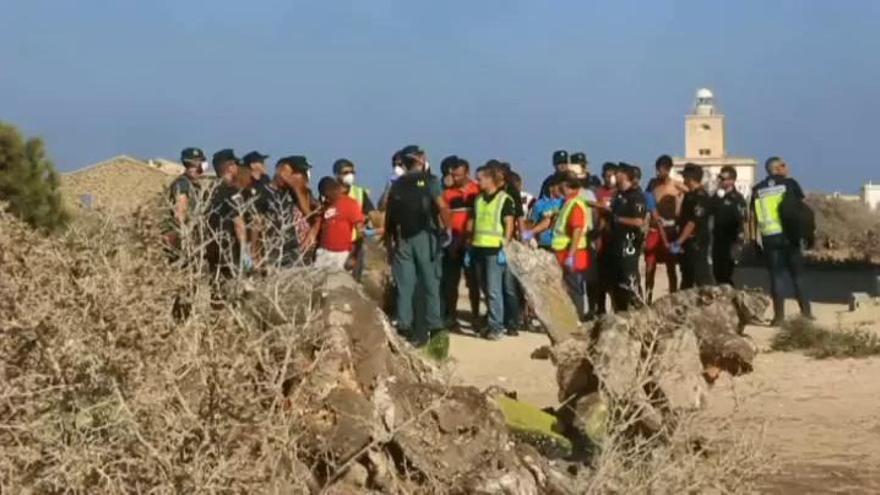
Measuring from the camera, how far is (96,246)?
5711 millimetres

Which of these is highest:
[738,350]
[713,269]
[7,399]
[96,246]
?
[96,246]

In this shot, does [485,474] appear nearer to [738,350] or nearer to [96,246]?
[96,246]

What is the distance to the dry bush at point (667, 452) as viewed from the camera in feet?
19.7

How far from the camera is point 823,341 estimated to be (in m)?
14.2

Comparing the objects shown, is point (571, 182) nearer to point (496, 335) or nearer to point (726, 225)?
point (496, 335)

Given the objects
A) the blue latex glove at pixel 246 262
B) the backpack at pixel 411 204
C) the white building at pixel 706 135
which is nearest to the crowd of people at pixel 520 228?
the backpack at pixel 411 204

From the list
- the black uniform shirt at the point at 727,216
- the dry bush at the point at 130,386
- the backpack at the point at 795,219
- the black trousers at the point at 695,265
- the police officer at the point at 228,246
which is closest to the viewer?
the dry bush at the point at 130,386

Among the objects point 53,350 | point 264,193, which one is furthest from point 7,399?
point 264,193

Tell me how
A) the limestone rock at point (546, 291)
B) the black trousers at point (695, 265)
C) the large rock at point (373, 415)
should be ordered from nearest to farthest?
1. the large rock at point (373, 415)
2. the limestone rock at point (546, 291)
3. the black trousers at point (695, 265)

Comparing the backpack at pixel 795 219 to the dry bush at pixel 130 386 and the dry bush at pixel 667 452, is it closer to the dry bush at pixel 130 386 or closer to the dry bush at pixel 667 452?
the dry bush at pixel 667 452

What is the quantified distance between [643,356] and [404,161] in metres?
7.47

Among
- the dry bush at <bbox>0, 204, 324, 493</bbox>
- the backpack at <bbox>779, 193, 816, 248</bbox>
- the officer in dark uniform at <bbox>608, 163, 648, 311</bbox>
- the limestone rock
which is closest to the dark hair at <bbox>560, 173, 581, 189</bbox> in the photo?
the officer in dark uniform at <bbox>608, 163, 648, 311</bbox>

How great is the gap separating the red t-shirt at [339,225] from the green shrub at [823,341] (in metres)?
3.75

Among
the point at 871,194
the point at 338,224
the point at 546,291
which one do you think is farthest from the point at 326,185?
the point at 871,194
